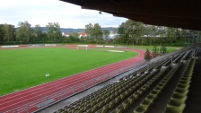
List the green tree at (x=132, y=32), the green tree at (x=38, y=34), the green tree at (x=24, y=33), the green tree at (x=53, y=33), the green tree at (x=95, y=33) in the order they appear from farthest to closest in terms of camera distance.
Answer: the green tree at (x=53, y=33) → the green tree at (x=38, y=34) → the green tree at (x=95, y=33) → the green tree at (x=24, y=33) → the green tree at (x=132, y=32)

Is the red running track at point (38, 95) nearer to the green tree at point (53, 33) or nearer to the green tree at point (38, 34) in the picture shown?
the green tree at point (38, 34)

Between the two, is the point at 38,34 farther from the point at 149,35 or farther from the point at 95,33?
the point at 149,35

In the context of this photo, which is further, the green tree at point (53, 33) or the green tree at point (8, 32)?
the green tree at point (53, 33)

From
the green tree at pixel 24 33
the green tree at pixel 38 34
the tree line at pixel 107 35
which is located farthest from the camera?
the green tree at pixel 38 34

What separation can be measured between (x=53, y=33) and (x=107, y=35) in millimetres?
22236

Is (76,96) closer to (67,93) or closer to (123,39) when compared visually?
(67,93)

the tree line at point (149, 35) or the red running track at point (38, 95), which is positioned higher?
the tree line at point (149, 35)

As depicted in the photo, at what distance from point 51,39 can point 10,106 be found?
2716 inches

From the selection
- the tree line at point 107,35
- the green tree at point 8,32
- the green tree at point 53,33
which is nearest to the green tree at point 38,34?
the tree line at point 107,35

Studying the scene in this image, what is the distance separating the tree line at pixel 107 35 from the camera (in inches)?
2286

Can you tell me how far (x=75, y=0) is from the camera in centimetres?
862

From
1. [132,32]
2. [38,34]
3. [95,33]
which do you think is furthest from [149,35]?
[38,34]

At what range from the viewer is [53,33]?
266 feet

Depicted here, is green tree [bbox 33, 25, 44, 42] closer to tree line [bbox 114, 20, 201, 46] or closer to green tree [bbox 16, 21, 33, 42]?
green tree [bbox 16, 21, 33, 42]
